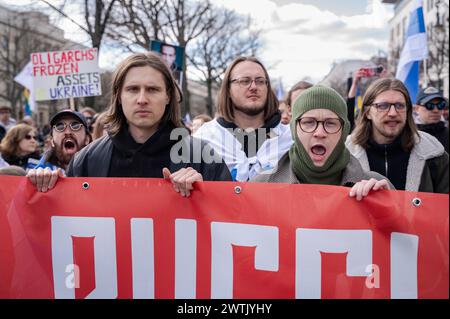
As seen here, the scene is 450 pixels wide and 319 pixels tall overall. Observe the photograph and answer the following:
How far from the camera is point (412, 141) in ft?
10.6

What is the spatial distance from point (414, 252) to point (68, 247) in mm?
1725

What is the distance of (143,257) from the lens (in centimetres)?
240

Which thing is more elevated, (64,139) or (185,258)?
(64,139)

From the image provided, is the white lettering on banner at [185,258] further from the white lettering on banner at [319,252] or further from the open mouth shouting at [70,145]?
the open mouth shouting at [70,145]

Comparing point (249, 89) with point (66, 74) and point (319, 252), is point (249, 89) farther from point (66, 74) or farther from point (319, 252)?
point (66, 74)

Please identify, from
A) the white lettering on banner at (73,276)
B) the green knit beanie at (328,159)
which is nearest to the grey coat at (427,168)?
the green knit beanie at (328,159)

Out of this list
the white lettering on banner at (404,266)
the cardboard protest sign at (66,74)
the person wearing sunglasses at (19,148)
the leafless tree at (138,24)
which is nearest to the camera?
the white lettering on banner at (404,266)

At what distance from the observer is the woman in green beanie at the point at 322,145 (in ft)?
8.17

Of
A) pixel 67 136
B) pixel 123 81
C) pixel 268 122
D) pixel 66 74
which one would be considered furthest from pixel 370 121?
pixel 66 74

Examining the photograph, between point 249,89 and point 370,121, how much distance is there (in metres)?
0.96

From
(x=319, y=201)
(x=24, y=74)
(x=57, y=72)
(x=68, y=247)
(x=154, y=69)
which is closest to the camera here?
(x=319, y=201)

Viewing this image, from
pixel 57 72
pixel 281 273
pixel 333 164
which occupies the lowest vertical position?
pixel 281 273

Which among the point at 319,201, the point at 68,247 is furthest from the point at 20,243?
the point at 319,201
